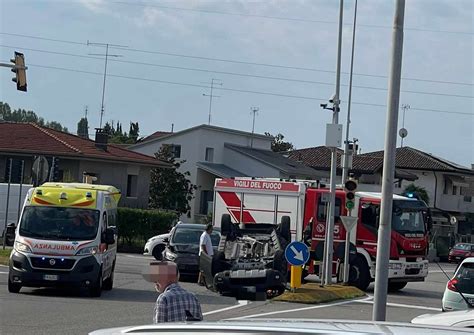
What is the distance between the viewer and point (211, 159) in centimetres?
7312

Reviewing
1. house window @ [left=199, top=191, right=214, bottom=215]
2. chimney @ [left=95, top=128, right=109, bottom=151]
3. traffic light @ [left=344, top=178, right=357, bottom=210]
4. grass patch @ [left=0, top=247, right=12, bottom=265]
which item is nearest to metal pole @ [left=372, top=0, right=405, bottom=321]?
traffic light @ [left=344, top=178, right=357, bottom=210]

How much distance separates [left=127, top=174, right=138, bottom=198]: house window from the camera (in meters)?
56.0

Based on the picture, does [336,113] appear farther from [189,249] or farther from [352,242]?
[189,249]

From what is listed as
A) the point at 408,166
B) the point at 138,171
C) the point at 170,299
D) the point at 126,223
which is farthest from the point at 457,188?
the point at 170,299

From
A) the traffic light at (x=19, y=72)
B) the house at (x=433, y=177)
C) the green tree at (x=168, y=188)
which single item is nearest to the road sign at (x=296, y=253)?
the traffic light at (x=19, y=72)

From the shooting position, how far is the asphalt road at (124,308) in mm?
16141

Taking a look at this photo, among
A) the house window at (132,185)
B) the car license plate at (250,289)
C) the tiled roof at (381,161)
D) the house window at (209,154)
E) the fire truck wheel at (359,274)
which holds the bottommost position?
the car license plate at (250,289)

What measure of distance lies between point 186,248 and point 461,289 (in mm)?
11523

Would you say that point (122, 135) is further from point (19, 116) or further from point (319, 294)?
point (319, 294)

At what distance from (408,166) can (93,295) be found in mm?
66399

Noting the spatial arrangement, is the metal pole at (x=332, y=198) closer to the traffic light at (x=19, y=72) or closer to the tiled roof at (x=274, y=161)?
the traffic light at (x=19, y=72)

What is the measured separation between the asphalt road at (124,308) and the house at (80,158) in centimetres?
2463

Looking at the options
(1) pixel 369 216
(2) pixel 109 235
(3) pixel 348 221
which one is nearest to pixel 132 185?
(1) pixel 369 216

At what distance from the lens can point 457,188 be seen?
88000 millimetres
